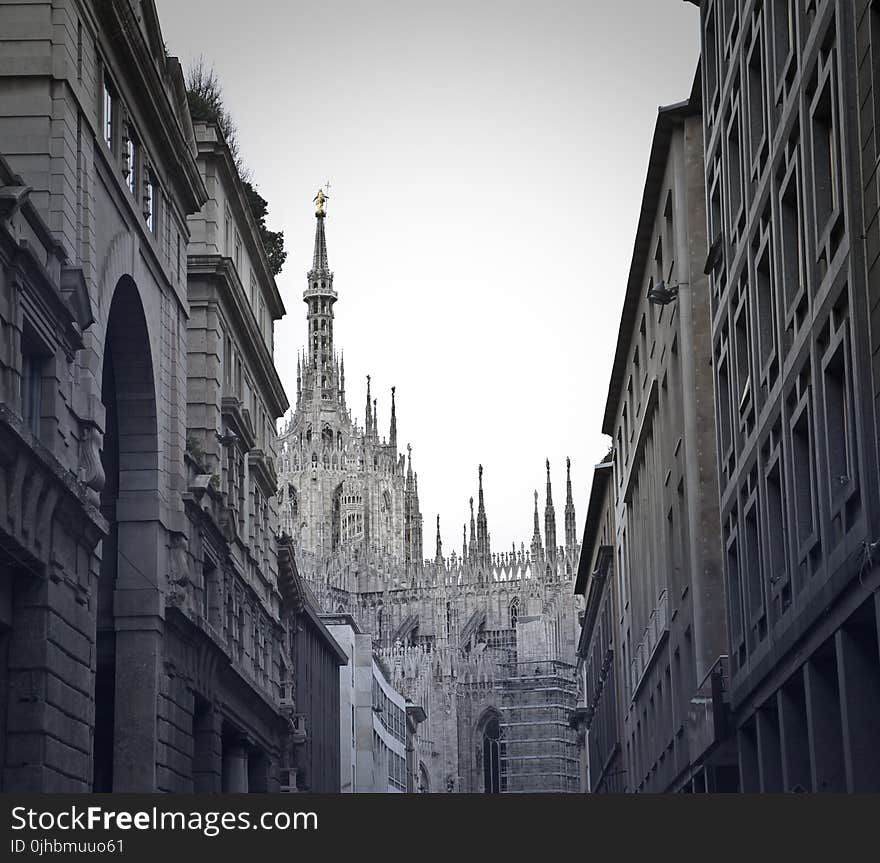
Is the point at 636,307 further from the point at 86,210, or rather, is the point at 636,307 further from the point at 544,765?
the point at 544,765

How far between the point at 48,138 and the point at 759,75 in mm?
12487

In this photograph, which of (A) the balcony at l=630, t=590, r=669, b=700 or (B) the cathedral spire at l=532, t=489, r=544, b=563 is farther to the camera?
(B) the cathedral spire at l=532, t=489, r=544, b=563

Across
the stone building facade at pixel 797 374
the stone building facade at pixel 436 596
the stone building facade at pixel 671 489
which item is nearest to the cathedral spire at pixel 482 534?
the stone building facade at pixel 436 596

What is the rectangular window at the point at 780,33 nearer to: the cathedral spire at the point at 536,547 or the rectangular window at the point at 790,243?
the rectangular window at the point at 790,243

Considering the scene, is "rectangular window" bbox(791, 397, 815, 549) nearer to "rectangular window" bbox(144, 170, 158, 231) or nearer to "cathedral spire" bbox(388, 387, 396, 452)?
"rectangular window" bbox(144, 170, 158, 231)

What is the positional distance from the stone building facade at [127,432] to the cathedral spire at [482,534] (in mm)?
111752

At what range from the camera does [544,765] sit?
440ft

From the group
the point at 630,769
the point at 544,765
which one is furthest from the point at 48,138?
the point at 544,765

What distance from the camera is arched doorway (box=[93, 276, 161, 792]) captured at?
37.1m

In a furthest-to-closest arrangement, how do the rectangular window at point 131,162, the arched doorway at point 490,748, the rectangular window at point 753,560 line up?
the arched doorway at point 490,748 < the rectangular window at point 131,162 < the rectangular window at point 753,560

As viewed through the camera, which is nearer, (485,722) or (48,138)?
(48,138)

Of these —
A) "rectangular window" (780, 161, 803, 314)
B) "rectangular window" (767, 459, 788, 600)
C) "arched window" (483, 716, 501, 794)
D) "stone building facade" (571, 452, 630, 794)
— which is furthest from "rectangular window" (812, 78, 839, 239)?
"arched window" (483, 716, 501, 794)

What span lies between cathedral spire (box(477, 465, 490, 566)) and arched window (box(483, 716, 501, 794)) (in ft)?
83.9

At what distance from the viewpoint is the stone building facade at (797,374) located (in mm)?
23219
